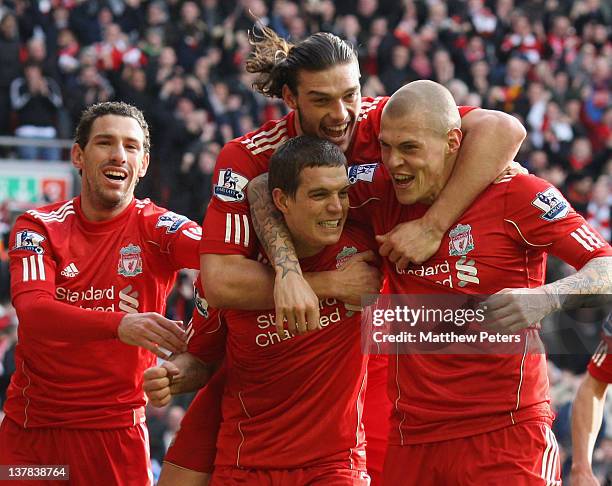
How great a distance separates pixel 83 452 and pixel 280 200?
6.18 feet

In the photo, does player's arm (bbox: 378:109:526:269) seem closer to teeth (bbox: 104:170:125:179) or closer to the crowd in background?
teeth (bbox: 104:170:125:179)

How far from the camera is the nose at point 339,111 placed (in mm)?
5590

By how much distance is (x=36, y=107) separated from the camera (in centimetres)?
1565

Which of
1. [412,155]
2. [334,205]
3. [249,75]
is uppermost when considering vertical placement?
[249,75]

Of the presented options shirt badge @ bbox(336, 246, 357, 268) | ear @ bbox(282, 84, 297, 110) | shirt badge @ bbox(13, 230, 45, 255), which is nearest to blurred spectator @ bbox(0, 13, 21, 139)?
shirt badge @ bbox(13, 230, 45, 255)

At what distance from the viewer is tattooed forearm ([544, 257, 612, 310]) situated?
482cm

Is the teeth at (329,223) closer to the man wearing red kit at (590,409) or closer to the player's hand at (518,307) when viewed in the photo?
the player's hand at (518,307)

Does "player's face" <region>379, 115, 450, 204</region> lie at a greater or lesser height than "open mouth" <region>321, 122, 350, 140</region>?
lesser

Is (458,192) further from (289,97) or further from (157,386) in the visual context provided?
(157,386)

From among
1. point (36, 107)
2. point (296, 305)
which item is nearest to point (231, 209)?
point (296, 305)

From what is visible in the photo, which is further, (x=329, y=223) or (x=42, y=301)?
(x=42, y=301)

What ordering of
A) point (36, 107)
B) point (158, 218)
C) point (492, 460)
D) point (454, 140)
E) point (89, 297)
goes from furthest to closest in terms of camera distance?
point (36, 107) → point (158, 218) → point (89, 297) → point (454, 140) → point (492, 460)

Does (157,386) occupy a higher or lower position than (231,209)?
lower

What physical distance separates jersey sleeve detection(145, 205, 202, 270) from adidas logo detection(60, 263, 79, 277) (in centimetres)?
44
